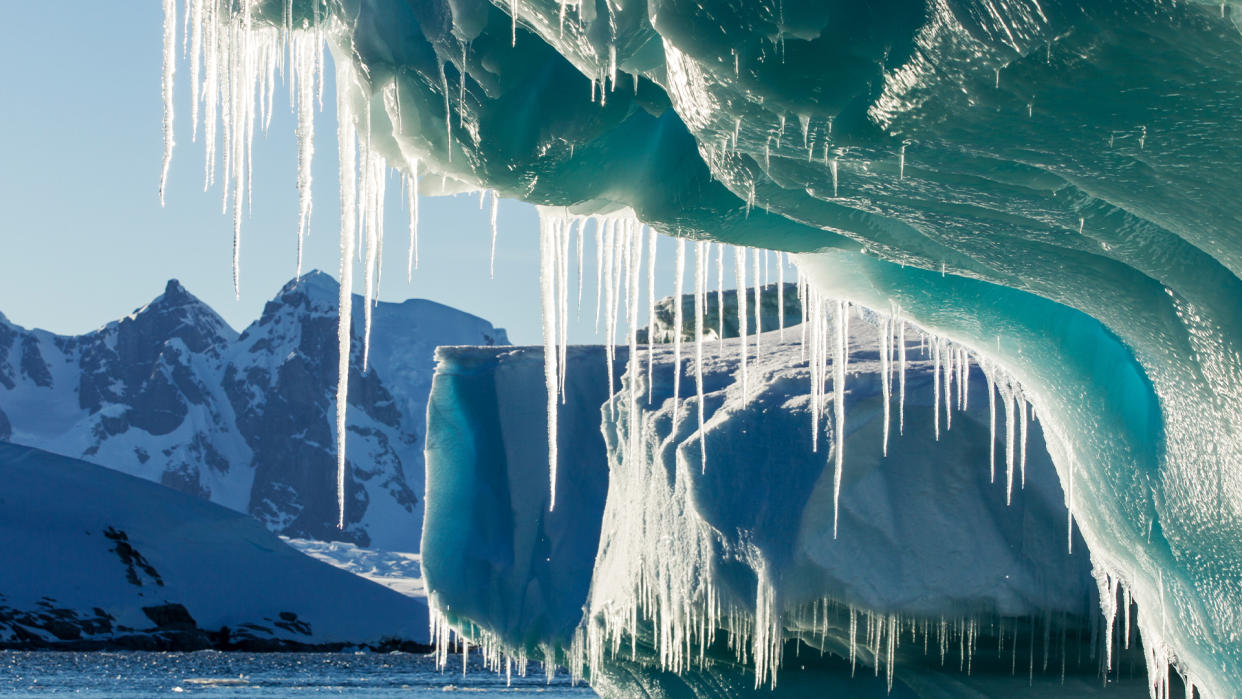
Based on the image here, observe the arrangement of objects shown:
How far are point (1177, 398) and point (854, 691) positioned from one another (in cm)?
649

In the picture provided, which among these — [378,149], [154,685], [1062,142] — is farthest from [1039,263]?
[154,685]

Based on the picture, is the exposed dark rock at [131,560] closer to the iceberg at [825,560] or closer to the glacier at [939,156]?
the iceberg at [825,560]

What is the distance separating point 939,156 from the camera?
2.59 metres

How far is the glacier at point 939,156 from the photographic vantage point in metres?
2.25

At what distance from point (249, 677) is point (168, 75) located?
4546 cm

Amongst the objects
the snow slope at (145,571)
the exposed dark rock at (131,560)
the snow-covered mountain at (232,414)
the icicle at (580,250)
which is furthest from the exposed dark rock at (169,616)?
the snow-covered mountain at (232,414)

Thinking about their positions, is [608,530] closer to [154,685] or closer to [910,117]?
[910,117]

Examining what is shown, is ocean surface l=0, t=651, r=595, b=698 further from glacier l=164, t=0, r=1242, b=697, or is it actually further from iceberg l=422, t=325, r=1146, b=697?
glacier l=164, t=0, r=1242, b=697

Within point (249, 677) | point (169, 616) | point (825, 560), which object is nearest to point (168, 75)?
point (825, 560)

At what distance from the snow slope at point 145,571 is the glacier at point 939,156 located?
59529mm

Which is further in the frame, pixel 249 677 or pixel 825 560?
pixel 249 677

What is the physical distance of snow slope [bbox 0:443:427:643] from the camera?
5634cm

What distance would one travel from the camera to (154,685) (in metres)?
38.3

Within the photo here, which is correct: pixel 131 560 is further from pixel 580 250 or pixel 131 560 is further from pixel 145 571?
pixel 580 250
